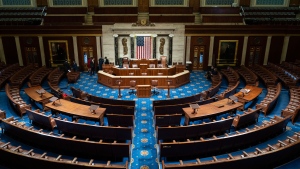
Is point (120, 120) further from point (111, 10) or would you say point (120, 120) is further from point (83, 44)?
point (111, 10)

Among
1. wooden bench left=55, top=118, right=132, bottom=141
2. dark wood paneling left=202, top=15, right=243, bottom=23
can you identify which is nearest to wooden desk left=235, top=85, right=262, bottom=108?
wooden bench left=55, top=118, right=132, bottom=141

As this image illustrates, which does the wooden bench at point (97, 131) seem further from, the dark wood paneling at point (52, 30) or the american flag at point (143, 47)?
the american flag at point (143, 47)

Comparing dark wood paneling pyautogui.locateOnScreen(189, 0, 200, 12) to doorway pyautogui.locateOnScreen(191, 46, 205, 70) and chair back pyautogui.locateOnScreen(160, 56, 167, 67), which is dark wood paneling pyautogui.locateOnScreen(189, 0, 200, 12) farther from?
chair back pyautogui.locateOnScreen(160, 56, 167, 67)

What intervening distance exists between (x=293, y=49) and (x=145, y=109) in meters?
12.4

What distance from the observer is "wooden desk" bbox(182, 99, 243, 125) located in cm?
827

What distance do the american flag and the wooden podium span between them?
5.79m

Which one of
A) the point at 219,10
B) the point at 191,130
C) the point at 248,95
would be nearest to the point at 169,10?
the point at 219,10

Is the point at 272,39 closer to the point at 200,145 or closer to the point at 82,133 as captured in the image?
the point at 200,145

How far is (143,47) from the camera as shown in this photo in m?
17.4

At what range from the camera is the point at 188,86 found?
14.1 m

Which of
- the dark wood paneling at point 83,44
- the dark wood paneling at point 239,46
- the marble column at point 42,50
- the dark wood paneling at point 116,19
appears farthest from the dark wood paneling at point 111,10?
the dark wood paneling at point 239,46

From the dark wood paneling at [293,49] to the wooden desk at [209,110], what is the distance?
10.6 meters

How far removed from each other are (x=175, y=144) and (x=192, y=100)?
405 centimetres

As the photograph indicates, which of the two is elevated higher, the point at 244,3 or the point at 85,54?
the point at 244,3
